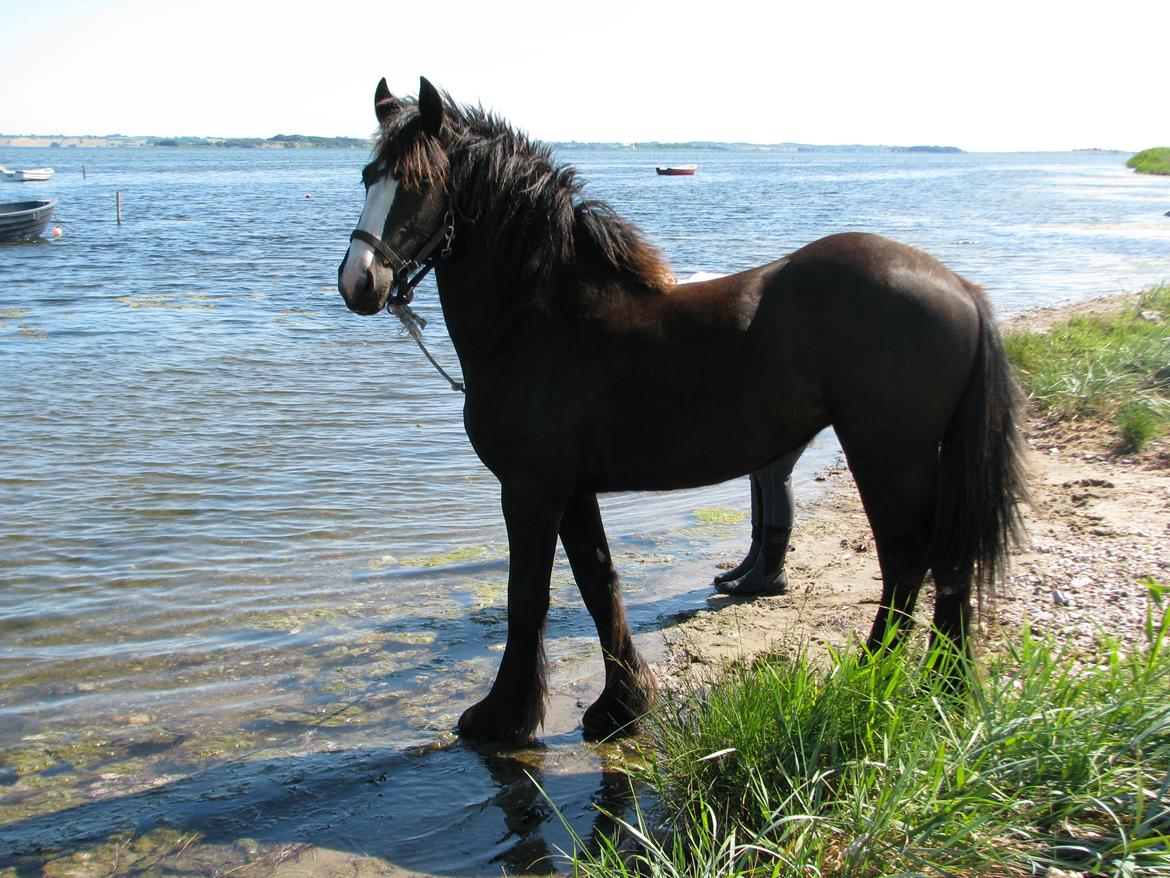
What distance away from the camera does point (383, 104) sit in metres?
4.00

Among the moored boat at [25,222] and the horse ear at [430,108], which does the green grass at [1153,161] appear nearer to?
the moored boat at [25,222]

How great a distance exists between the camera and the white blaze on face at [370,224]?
11.8 feet

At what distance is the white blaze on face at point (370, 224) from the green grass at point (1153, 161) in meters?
89.7

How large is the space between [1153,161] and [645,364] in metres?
97.4

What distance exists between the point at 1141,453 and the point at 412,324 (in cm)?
573

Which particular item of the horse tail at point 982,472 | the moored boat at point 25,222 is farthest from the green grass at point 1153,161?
the horse tail at point 982,472

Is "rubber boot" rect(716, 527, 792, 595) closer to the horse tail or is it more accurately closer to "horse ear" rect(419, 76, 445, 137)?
the horse tail

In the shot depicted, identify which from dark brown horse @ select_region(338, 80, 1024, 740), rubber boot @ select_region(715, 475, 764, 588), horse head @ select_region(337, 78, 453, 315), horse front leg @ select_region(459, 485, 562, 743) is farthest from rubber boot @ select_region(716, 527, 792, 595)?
horse head @ select_region(337, 78, 453, 315)

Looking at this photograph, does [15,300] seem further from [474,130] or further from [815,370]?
[815,370]

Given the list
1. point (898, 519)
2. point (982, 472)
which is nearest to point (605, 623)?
point (898, 519)

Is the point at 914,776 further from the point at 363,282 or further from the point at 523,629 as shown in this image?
the point at 363,282

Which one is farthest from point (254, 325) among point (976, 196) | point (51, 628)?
point (976, 196)

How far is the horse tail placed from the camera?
3520 mm

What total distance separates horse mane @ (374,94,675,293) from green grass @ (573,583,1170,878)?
172cm
